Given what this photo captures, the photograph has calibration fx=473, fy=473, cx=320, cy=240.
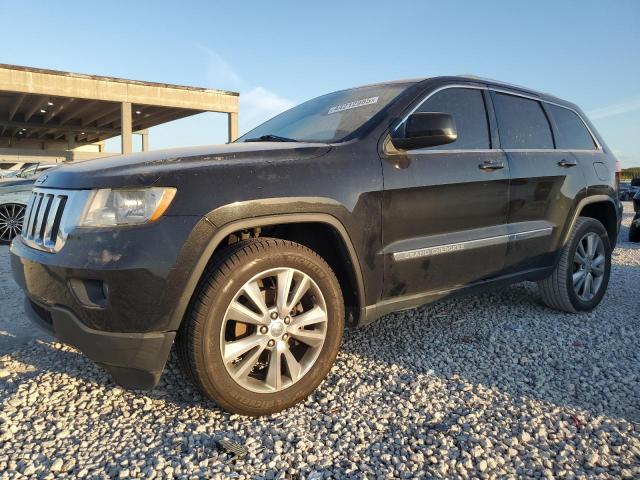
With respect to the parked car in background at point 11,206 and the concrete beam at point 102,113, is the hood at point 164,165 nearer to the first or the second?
the parked car in background at point 11,206

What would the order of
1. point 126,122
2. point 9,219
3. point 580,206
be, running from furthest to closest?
point 126,122 → point 9,219 → point 580,206

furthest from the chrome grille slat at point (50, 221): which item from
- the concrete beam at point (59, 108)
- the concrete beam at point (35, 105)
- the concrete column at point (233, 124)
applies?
the concrete beam at point (35, 105)

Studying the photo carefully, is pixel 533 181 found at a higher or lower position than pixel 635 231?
higher

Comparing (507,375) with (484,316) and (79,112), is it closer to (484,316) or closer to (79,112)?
(484,316)

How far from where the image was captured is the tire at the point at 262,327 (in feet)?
7.07

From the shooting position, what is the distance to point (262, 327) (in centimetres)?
231

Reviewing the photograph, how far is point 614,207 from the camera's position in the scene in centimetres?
433

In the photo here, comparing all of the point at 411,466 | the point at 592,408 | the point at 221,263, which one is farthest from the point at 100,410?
the point at 592,408

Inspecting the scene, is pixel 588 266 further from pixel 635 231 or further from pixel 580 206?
pixel 635 231

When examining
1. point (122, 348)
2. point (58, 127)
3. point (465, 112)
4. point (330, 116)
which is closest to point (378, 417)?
point (122, 348)

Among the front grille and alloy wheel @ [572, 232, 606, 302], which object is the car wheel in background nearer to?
the front grille

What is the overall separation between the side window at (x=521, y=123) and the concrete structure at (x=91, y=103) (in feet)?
51.8

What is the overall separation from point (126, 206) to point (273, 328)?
0.89 m

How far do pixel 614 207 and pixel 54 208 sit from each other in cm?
447
